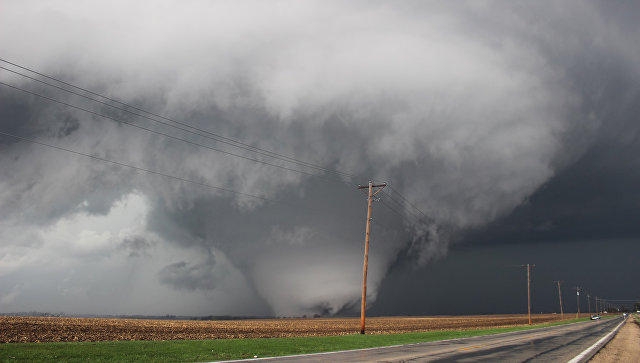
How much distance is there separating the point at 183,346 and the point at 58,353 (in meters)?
6.09

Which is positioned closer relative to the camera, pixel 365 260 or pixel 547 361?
pixel 547 361

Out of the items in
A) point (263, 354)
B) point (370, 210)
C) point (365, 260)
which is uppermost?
point (370, 210)

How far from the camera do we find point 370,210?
44.6 metres

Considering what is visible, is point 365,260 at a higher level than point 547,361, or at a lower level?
higher

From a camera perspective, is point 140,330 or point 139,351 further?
point 140,330

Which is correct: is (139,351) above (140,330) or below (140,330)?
above

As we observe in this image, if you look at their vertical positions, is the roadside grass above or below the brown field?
above

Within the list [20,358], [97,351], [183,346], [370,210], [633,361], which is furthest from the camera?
[370,210]

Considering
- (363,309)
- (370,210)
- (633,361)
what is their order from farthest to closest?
(370,210) → (363,309) → (633,361)

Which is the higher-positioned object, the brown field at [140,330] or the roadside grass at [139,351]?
→ the roadside grass at [139,351]

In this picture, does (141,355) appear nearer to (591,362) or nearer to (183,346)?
(183,346)

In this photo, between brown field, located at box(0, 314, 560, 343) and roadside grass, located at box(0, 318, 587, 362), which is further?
brown field, located at box(0, 314, 560, 343)

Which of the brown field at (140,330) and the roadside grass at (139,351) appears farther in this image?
the brown field at (140,330)

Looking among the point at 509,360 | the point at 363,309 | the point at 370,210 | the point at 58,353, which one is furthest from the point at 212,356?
the point at 370,210
